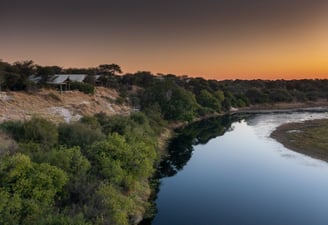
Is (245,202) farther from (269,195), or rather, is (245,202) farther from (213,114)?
(213,114)

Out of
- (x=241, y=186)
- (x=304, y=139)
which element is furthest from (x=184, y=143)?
(x=241, y=186)

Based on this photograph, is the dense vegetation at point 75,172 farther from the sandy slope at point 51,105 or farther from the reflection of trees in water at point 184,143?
the sandy slope at point 51,105

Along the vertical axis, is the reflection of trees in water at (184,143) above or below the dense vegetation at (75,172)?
below

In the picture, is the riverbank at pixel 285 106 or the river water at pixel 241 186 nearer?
the river water at pixel 241 186

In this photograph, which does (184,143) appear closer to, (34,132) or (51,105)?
(51,105)

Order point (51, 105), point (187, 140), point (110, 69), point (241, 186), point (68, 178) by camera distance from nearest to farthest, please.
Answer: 1. point (68, 178)
2. point (241, 186)
3. point (51, 105)
4. point (187, 140)
5. point (110, 69)

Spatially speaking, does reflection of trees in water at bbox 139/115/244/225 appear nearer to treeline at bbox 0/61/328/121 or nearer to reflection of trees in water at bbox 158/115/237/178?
reflection of trees in water at bbox 158/115/237/178

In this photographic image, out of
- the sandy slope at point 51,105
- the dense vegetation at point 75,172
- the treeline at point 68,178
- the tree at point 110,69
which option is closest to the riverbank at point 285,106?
the tree at point 110,69

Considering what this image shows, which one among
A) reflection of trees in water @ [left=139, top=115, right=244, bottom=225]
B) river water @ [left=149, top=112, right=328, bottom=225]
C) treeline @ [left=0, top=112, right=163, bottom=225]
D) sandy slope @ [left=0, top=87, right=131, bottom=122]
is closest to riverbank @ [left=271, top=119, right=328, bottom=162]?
river water @ [left=149, top=112, right=328, bottom=225]
